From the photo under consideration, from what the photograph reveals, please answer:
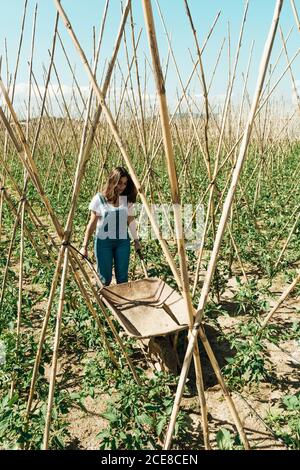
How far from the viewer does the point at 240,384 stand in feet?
7.05

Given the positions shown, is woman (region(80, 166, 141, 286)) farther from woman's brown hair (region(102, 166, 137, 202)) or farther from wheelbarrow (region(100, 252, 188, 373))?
wheelbarrow (region(100, 252, 188, 373))

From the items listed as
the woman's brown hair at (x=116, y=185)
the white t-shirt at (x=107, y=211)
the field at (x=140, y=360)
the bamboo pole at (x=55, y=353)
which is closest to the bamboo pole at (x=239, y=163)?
the field at (x=140, y=360)

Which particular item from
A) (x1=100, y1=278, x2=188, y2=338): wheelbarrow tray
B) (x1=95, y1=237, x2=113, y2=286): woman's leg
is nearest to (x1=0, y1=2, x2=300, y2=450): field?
(x1=100, y1=278, x2=188, y2=338): wheelbarrow tray

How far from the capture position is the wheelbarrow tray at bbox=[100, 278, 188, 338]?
2.26 meters

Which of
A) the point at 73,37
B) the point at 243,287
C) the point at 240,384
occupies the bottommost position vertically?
the point at 240,384

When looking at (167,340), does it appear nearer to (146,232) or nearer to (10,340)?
(10,340)

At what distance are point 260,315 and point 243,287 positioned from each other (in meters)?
0.37

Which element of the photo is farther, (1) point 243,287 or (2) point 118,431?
(1) point 243,287

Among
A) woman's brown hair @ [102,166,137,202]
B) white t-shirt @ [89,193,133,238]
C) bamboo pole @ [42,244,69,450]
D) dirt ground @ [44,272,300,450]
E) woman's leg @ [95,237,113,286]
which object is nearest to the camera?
bamboo pole @ [42,244,69,450]

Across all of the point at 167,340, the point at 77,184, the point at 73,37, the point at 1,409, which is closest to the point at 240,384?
the point at 167,340

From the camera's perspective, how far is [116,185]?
2.79 meters

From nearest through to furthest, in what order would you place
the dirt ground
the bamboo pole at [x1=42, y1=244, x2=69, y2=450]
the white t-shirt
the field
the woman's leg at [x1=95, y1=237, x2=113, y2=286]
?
the field, the bamboo pole at [x1=42, y1=244, x2=69, y2=450], the dirt ground, the white t-shirt, the woman's leg at [x1=95, y1=237, x2=113, y2=286]
